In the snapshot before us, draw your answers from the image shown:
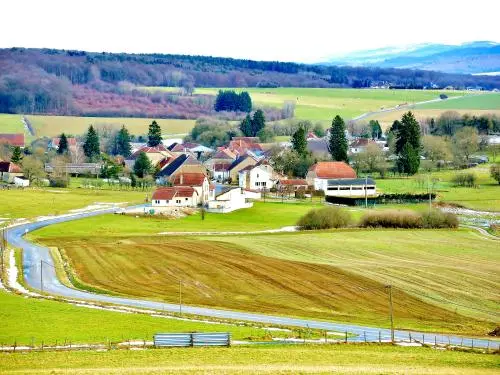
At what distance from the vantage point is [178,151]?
439 feet

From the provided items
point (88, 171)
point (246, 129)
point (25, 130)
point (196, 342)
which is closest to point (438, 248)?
point (196, 342)

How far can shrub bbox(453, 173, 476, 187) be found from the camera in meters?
100

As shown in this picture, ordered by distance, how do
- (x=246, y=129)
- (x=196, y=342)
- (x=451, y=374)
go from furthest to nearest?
(x=246, y=129) → (x=196, y=342) → (x=451, y=374)

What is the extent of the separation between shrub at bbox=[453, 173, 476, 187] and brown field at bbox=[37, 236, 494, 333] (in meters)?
42.8

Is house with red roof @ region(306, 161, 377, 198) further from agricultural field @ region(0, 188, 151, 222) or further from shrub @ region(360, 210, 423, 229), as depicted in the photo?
shrub @ region(360, 210, 423, 229)

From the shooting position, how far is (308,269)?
53.4 m

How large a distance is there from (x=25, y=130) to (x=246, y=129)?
34.5 m

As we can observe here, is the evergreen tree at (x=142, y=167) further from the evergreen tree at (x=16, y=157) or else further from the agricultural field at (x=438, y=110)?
the agricultural field at (x=438, y=110)

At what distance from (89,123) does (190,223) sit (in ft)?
325

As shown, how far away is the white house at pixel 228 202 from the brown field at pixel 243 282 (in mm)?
21292

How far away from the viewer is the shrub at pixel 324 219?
2899 inches

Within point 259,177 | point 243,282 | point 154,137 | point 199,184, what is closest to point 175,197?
point 199,184

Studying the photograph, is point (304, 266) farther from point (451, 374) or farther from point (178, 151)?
point (178, 151)

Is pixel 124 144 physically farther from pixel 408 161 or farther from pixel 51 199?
pixel 51 199
